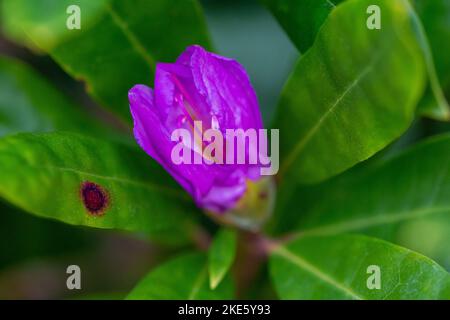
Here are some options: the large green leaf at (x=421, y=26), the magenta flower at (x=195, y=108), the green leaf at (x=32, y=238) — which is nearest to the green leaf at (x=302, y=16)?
the large green leaf at (x=421, y=26)

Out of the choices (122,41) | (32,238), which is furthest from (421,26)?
(32,238)

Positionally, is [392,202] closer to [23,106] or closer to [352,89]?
[352,89]

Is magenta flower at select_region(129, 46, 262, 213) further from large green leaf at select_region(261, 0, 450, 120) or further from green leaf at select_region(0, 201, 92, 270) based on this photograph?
green leaf at select_region(0, 201, 92, 270)

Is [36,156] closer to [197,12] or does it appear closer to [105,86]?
[105,86]

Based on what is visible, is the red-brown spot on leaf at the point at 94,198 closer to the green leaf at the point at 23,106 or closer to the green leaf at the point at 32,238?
the green leaf at the point at 23,106

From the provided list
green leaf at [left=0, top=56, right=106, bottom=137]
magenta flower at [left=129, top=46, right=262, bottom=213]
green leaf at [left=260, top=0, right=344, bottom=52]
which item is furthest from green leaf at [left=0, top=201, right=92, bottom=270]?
green leaf at [left=260, top=0, right=344, bottom=52]

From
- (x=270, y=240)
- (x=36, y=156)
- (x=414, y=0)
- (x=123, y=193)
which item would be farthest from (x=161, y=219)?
(x=414, y=0)
